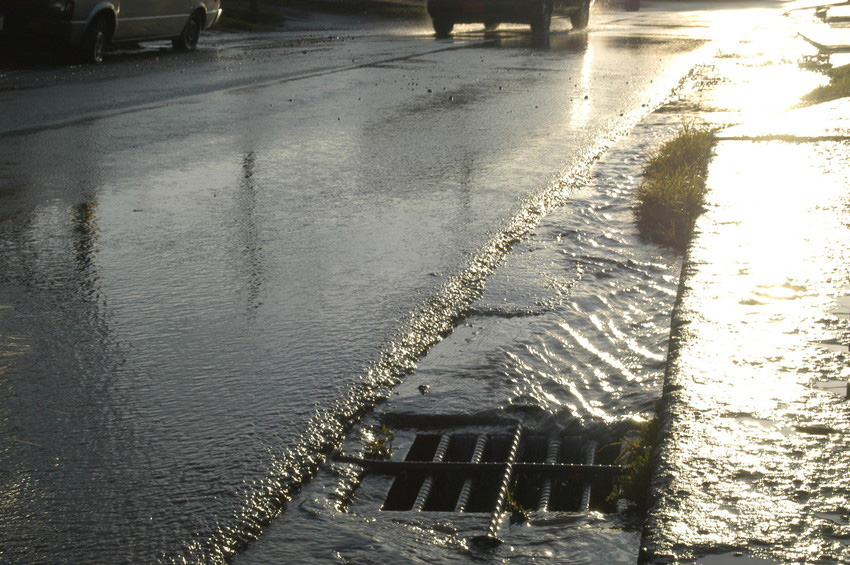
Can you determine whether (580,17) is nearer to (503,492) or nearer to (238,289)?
(238,289)

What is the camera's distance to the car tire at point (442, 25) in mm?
21625

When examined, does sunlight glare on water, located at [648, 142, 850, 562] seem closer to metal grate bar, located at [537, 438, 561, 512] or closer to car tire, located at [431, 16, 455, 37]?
metal grate bar, located at [537, 438, 561, 512]

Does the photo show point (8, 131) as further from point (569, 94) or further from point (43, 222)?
point (569, 94)

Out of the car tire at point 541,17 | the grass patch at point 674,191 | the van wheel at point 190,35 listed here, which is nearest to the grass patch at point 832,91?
the grass patch at point 674,191

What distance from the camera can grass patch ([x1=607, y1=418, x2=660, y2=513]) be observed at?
8.39 feet

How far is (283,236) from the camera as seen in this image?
521 centimetres

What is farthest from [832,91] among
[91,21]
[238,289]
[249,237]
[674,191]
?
[91,21]

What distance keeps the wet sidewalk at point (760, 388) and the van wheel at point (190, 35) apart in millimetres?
A: 13783

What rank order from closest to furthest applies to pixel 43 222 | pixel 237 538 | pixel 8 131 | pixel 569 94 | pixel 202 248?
1. pixel 237 538
2. pixel 202 248
3. pixel 43 222
4. pixel 8 131
5. pixel 569 94

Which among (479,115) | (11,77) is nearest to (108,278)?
(479,115)

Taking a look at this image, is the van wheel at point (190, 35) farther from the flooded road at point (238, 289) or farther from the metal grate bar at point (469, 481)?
the metal grate bar at point (469, 481)

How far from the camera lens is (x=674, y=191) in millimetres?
5586

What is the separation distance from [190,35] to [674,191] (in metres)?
13.7

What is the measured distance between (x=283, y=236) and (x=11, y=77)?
30.5 ft
